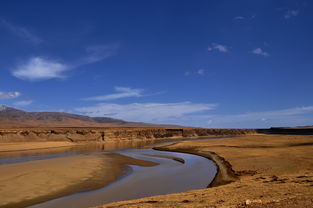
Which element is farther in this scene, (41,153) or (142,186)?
(41,153)

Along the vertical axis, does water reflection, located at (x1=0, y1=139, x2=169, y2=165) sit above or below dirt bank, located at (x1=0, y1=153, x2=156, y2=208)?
below

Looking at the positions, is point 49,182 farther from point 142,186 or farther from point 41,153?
point 41,153

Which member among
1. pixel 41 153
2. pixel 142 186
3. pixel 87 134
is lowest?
pixel 41 153

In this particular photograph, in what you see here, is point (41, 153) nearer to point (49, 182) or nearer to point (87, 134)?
point (49, 182)

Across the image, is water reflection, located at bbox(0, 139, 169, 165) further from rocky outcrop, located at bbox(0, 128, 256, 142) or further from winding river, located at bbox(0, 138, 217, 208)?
winding river, located at bbox(0, 138, 217, 208)

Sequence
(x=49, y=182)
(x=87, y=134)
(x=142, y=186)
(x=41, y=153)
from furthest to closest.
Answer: (x=87, y=134), (x=41, y=153), (x=49, y=182), (x=142, y=186)

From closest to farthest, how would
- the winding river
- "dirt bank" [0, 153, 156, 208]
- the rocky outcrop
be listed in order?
the winding river → "dirt bank" [0, 153, 156, 208] → the rocky outcrop

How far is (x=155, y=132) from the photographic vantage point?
260ft

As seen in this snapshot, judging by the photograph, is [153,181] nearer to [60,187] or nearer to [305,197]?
[60,187]

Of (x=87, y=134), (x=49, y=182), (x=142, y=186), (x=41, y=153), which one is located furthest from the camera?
(x=87, y=134)

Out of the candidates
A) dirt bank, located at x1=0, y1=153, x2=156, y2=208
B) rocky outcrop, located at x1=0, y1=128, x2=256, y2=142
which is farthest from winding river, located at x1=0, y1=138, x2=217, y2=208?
rocky outcrop, located at x1=0, y1=128, x2=256, y2=142

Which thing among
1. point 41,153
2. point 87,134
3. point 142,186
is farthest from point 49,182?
point 87,134

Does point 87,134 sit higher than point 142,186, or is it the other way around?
point 87,134

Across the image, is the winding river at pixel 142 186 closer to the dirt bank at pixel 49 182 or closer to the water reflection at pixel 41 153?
the dirt bank at pixel 49 182
